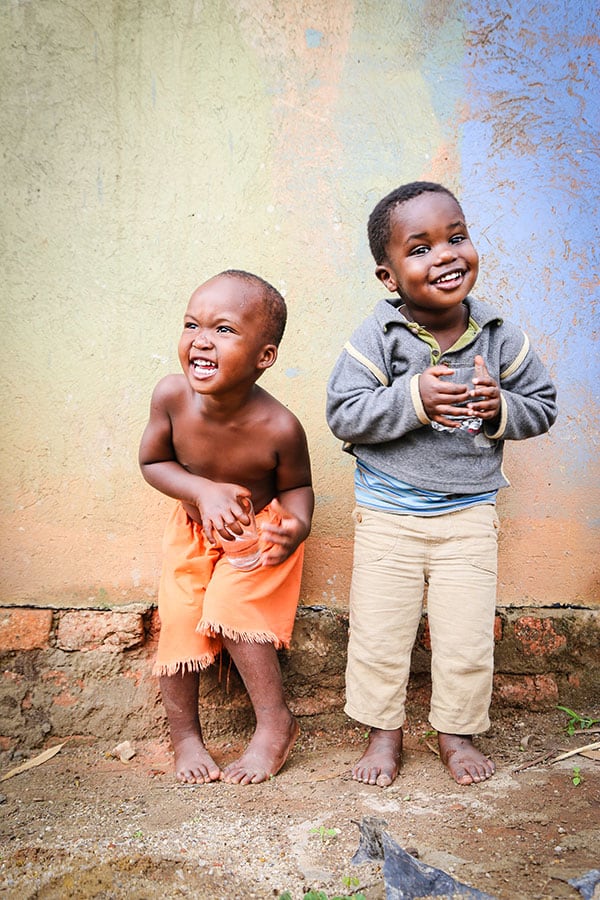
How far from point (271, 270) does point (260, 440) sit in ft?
2.03

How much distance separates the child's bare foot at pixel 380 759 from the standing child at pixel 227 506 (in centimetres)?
22

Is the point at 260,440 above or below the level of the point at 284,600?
above

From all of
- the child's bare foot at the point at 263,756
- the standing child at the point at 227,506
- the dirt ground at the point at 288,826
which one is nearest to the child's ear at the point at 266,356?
the standing child at the point at 227,506

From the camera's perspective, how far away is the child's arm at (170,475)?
2166 millimetres

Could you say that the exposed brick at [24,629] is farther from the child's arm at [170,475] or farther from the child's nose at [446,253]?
the child's nose at [446,253]

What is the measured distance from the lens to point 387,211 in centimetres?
226

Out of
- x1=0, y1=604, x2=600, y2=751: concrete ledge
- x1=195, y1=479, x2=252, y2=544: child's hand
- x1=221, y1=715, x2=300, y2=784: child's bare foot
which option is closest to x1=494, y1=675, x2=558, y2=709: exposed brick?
x1=0, y1=604, x2=600, y2=751: concrete ledge

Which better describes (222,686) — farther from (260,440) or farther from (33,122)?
(33,122)

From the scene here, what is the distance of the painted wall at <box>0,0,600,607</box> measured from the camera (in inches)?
99.9

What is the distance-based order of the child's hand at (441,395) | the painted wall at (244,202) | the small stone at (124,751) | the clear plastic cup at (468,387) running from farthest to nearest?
1. the painted wall at (244,202)
2. the small stone at (124,751)
3. the clear plastic cup at (468,387)
4. the child's hand at (441,395)

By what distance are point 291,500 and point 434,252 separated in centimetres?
80

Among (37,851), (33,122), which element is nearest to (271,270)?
(33,122)

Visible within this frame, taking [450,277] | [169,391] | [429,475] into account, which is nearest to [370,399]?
[429,475]

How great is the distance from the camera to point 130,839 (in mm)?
1822
